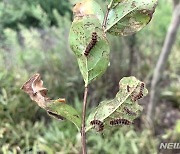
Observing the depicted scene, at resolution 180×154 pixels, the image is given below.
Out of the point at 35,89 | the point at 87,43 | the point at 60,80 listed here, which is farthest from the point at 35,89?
the point at 60,80

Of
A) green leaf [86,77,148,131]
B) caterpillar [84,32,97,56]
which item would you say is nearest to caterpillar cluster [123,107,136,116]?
green leaf [86,77,148,131]

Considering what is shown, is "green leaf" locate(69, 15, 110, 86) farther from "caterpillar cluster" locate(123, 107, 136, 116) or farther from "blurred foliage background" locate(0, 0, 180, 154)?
"blurred foliage background" locate(0, 0, 180, 154)

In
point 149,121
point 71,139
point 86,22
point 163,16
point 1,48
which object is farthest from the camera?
point 163,16

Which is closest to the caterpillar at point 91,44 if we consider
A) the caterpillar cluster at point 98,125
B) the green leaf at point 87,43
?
the green leaf at point 87,43

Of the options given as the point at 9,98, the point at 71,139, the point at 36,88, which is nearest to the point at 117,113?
the point at 36,88

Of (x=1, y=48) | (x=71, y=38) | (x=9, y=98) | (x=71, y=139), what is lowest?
(x=71, y=139)

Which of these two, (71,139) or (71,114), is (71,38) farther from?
(71,139)
